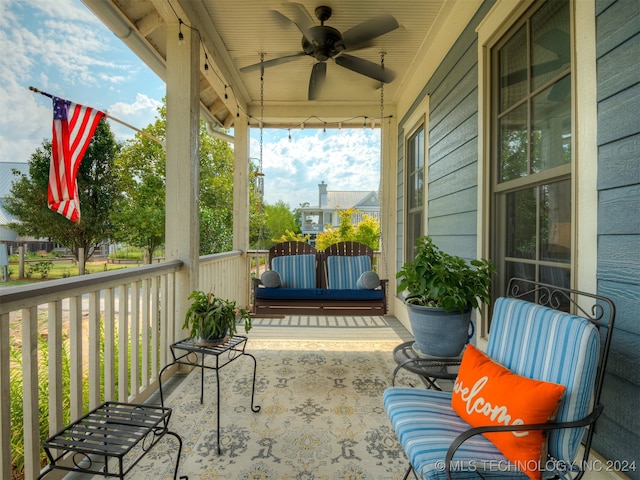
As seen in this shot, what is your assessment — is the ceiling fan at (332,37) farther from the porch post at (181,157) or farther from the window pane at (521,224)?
the window pane at (521,224)

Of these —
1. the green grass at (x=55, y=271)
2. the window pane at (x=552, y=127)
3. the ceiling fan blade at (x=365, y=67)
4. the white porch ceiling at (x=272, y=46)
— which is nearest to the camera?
the window pane at (x=552, y=127)

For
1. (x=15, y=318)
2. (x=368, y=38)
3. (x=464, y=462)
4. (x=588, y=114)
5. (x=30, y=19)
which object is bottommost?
(x=15, y=318)

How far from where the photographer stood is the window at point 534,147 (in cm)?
162

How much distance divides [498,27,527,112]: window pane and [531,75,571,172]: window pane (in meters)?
0.21

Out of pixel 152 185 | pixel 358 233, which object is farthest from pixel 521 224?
pixel 152 185

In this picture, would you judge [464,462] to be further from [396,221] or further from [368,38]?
[396,221]

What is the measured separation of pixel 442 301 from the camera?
69.9 inches

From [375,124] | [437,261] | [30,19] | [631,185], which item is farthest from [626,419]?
[30,19]

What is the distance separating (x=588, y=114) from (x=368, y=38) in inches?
73.7

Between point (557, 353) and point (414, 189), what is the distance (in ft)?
10.8

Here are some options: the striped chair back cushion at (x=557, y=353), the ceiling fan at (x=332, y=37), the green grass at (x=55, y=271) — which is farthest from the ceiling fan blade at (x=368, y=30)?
the green grass at (x=55, y=271)

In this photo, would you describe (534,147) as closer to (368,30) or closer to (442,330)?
(442,330)

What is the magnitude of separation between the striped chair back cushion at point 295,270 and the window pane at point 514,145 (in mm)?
2326

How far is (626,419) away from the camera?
121cm
